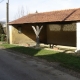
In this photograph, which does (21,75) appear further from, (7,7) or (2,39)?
(2,39)

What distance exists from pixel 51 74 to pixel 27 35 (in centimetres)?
2084

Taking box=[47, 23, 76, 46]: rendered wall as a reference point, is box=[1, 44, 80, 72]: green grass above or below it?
below

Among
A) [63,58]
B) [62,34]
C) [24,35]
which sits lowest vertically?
[63,58]

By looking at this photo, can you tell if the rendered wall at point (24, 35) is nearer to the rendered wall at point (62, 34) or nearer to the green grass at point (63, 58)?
the rendered wall at point (62, 34)

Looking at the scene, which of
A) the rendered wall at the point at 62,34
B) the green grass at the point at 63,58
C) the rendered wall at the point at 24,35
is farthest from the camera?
the rendered wall at the point at 24,35

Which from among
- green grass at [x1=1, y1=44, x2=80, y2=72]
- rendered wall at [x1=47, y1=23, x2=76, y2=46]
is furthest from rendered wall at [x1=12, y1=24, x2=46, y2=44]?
green grass at [x1=1, y1=44, x2=80, y2=72]

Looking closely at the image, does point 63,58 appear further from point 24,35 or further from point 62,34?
point 24,35

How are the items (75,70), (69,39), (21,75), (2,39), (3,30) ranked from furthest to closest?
(3,30)
(2,39)
(69,39)
(75,70)
(21,75)

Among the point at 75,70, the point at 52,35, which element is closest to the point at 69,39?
the point at 52,35

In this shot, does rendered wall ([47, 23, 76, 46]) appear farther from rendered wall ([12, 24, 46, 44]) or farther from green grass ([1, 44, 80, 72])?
green grass ([1, 44, 80, 72])

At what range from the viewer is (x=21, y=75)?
9.98m

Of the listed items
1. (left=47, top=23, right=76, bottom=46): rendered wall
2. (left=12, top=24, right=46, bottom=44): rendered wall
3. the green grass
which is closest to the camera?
the green grass

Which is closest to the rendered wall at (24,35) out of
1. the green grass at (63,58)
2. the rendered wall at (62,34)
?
the rendered wall at (62,34)

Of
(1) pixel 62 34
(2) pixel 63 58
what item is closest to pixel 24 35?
(1) pixel 62 34
